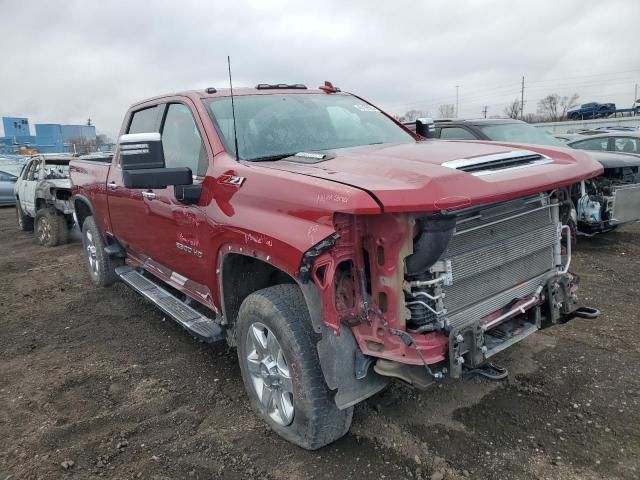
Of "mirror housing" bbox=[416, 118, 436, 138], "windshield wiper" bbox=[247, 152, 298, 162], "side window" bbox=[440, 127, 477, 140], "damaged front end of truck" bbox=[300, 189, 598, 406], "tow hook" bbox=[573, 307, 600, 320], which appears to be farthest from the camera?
"side window" bbox=[440, 127, 477, 140]

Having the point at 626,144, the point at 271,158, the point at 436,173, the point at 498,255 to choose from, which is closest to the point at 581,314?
the point at 498,255

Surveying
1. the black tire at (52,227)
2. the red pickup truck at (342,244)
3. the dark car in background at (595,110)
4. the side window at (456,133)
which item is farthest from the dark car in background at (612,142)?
the dark car in background at (595,110)

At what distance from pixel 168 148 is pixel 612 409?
143 inches

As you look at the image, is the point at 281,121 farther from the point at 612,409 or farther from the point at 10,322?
the point at 10,322

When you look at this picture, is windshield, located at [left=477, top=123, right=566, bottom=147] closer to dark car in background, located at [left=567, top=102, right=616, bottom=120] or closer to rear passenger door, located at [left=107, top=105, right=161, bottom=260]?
rear passenger door, located at [left=107, top=105, right=161, bottom=260]

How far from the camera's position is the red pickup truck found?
2.45 metres

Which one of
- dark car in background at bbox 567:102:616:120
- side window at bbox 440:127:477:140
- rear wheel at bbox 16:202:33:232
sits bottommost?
rear wheel at bbox 16:202:33:232

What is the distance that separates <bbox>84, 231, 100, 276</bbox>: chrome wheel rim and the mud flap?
179 inches

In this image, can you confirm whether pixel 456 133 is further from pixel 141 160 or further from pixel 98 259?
pixel 141 160

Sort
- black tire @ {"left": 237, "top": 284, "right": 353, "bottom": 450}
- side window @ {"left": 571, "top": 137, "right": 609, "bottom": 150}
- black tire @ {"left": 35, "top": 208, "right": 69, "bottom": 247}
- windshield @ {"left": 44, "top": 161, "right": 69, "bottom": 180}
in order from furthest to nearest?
windshield @ {"left": 44, "top": 161, "right": 69, "bottom": 180}, black tire @ {"left": 35, "top": 208, "right": 69, "bottom": 247}, side window @ {"left": 571, "top": 137, "right": 609, "bottom": 150}, black tire @ {"left": 237, "top": 284, "right": 353, "bottom": 450}

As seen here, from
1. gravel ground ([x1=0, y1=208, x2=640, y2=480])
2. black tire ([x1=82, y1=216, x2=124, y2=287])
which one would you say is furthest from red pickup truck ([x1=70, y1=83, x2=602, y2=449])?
black tire ([x1=82, y1=216, x2=124, y2=287])

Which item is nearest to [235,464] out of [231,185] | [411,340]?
[411,340]

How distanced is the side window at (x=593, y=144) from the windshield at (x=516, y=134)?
112cm

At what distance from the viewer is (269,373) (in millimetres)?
3025
